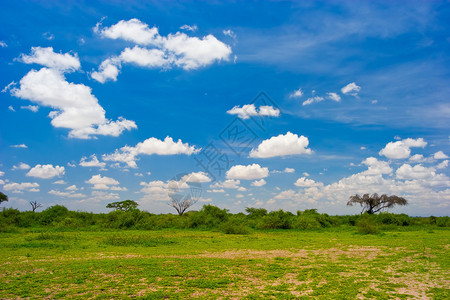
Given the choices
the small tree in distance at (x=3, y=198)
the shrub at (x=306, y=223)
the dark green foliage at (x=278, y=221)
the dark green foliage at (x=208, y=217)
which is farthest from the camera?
the small tree in distance at (x=3, y=198)

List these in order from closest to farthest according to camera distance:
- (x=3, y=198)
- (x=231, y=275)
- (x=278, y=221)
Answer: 1. (x=231, y=275)
2. (x=278, y=221)
3. (x=3, y=198)

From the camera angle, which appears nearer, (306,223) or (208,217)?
(306,223)

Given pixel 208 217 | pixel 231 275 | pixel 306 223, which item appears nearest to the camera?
pixel 231 275

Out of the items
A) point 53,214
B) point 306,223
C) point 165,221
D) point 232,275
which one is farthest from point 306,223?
point 53,214

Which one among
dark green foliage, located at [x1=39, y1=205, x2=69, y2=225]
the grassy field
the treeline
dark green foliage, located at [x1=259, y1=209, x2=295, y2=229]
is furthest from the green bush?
dark green foliage, located at [x1=39, y1=205, x2=69, y2=225]

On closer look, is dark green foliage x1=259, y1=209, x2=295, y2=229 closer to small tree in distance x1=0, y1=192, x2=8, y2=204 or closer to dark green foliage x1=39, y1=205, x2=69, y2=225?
dark green foliage x1=39, y1=205, x2=69, y2=225

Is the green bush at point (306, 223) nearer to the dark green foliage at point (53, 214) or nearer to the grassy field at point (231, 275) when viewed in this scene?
the grassy field at point (231, 275)

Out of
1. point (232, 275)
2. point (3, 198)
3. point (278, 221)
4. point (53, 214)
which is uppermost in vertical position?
point (3, 198)

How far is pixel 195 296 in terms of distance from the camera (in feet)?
30.5

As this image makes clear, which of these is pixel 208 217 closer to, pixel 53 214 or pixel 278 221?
pixel 278 221

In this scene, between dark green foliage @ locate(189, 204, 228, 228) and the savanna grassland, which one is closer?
the savanna grassland

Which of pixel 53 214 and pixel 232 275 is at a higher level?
pixel 53 214

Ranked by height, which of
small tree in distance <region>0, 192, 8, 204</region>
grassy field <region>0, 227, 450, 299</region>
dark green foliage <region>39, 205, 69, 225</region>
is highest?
small tree in distance <region>0, 192, 8, 204</region>

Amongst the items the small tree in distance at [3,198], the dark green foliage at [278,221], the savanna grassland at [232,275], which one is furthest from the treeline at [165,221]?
the savanna grassland at [232,275]
